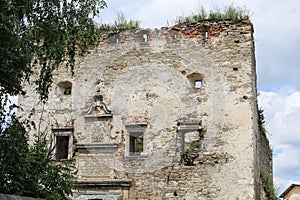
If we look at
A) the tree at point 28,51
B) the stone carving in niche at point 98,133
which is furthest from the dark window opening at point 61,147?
the tree at point 28,51

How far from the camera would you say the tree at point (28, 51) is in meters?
7.57

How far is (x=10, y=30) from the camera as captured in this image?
735 centimetres

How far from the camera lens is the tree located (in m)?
7.57

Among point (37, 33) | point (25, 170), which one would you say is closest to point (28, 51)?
point (37, 33)

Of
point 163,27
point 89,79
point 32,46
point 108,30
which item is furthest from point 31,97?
point 32,46

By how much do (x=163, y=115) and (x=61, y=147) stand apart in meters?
2.75

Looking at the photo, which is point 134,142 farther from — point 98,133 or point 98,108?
point 98,108

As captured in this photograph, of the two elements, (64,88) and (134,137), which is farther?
(64,88)

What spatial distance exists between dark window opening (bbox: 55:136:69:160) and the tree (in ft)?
11.5

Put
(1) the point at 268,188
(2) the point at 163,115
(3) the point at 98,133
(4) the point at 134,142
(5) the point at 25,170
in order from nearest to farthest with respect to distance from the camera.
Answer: (5) the point at 25,170 → (2) the point at 163,115 → (3) the point at 98,133 → (4) the point at 134,142 → (1) the point at 268,188

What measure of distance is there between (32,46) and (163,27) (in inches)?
242

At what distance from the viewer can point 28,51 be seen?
792 centimetres

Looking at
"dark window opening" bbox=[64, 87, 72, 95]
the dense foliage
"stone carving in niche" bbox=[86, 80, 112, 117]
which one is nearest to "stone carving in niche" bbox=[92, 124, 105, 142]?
"stone carving in niche" bbox=[86, 80, 112, 117]

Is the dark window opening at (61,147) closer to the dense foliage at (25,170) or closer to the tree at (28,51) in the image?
the dense foliage at (25,170)
